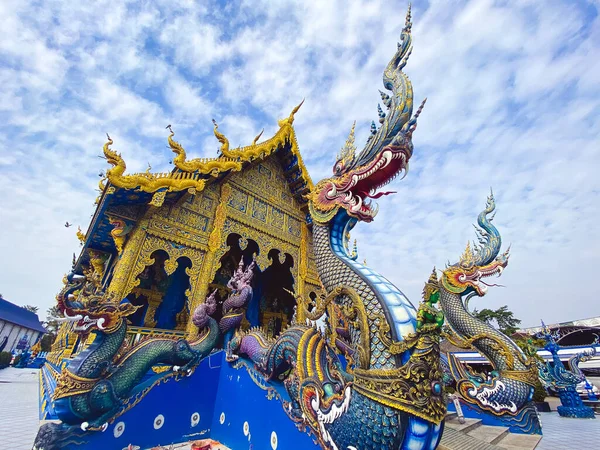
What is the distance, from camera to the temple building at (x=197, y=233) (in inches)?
211

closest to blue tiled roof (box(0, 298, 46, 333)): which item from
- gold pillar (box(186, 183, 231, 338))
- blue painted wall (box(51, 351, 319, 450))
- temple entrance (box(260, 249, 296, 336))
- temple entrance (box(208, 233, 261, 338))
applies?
temple entrance (box(208, 233, 261, 338))

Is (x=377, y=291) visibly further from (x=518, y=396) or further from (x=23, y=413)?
(x=23, y=413)

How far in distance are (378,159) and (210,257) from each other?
4.57 m

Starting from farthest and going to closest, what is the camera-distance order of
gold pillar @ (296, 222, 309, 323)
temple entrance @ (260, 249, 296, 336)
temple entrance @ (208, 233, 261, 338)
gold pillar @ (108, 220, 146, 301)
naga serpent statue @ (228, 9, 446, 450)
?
temple entrance @ (260, 249, 296, 336), temple entrance @ (208, 233, 261, 338), gold pillar @ (296, 222, 309, 323), gold pillar @ (108, 220, 146, 301), naga serpent statue @ (228, 9, 446, 450)

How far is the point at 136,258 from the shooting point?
538 cm

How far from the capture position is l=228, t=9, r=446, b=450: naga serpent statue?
1.94 meters

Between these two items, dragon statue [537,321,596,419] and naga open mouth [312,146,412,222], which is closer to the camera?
naga open mouth [312,146,412,222]

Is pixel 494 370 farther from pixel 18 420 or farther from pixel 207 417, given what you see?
pixel 18 420

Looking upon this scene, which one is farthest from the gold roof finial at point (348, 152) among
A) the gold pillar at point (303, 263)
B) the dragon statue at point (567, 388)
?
the dragon statue at point (567, 388)

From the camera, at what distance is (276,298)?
1031 cm

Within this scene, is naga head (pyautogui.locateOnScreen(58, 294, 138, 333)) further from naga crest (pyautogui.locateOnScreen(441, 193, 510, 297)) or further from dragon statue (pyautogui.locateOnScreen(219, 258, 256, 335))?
naga crest (pyautogui.locateOnScreen(441, 193, 510, 297))

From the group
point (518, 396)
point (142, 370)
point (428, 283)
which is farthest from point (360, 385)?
point (518, 396)

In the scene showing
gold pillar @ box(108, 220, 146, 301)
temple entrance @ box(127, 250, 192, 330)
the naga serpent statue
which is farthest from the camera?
temple entrance @ box(127, 250, 192, 330)

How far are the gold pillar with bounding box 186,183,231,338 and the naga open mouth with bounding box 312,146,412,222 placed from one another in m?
3.48
